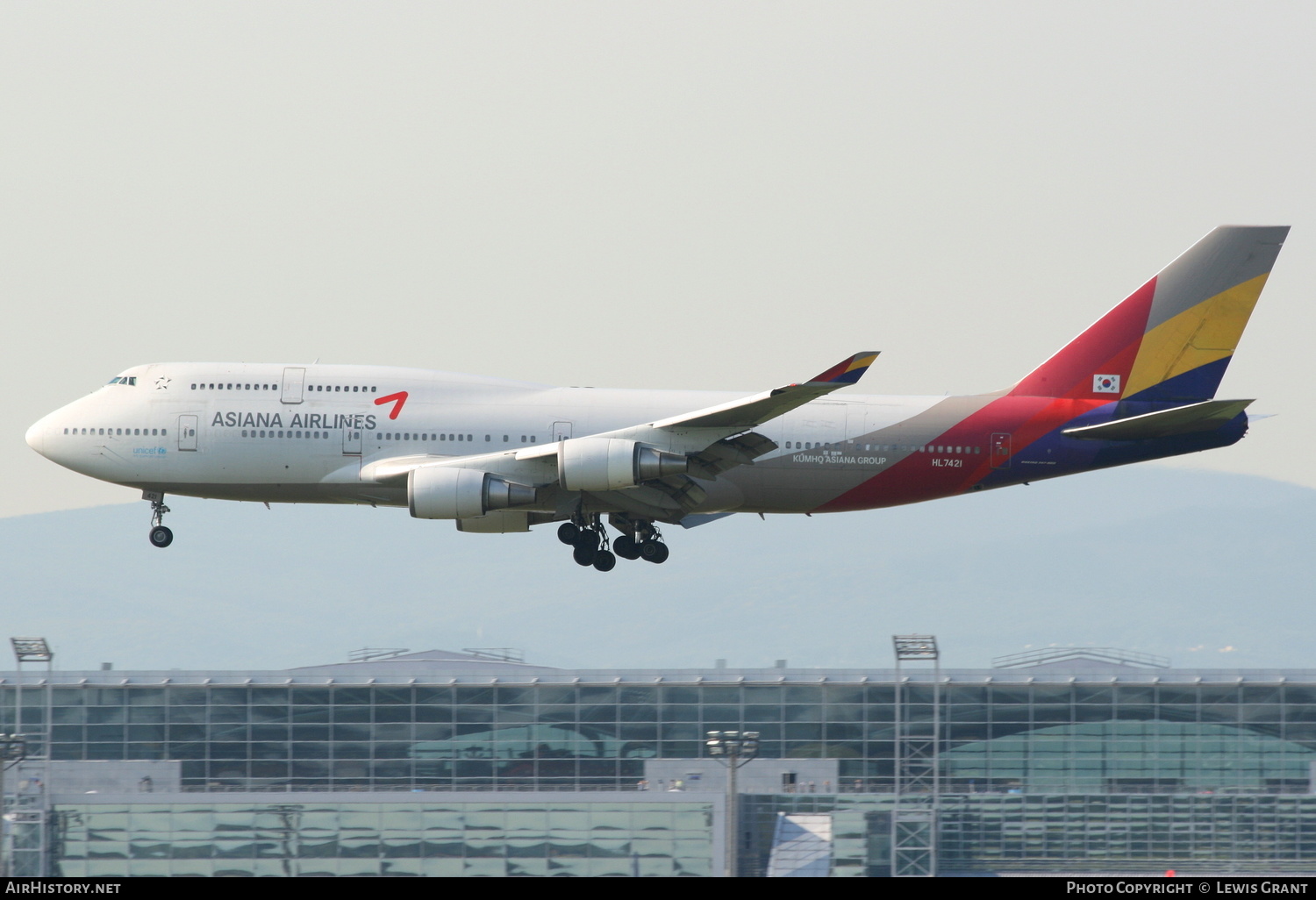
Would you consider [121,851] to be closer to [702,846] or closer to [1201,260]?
[702,846]

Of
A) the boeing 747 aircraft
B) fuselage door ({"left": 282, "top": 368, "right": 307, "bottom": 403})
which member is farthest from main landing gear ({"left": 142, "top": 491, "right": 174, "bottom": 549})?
fuselage door ({"left": 282, "top": 368, "right": 307, "bottom": 403})

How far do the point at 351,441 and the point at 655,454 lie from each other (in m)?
9.23

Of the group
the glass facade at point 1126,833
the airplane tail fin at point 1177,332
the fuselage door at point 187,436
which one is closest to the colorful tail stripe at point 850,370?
the airplane tail fin at point 1177,332

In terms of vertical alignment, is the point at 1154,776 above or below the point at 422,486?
below

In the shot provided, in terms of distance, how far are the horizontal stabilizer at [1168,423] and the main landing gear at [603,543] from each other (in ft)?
42.7

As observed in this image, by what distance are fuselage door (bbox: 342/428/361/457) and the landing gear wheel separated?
948cm

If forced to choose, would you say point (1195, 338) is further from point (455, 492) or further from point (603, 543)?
point (455, 492)

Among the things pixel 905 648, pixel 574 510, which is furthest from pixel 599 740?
pixel 574 510

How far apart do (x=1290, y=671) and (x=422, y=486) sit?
38800 millimetres

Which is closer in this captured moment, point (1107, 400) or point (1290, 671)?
point (1107, 400)

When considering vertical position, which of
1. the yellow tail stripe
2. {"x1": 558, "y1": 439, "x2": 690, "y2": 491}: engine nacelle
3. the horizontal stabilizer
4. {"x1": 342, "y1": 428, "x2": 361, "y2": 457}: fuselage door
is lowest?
{"x1": 558, "y1": 439, "x2": 690, "y2": 491}: engine nacelle

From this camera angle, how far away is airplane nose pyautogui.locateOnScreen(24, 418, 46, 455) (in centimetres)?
4669

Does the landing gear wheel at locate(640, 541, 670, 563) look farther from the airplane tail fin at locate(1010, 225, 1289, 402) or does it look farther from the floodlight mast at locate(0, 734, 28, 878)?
the floodlight mast at locate(0, 734, 28, 878)

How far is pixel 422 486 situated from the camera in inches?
1677
